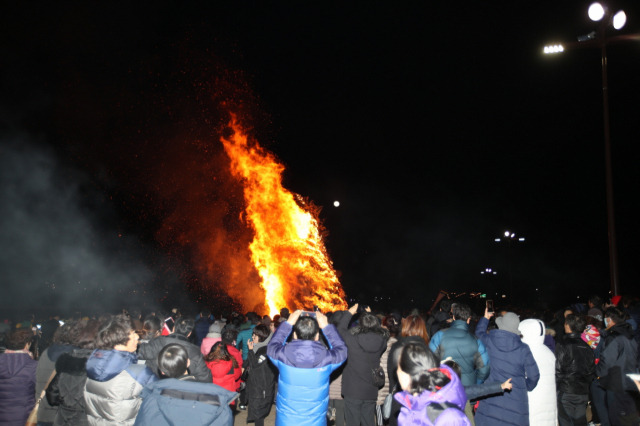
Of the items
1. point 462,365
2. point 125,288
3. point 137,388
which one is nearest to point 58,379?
point 137,388

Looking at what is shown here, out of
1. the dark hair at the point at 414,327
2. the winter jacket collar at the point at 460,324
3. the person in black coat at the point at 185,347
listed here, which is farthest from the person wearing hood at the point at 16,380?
the winter jacket collar at the point at 460,324

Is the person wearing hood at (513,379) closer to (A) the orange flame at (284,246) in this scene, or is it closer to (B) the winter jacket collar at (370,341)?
(B) the winter jacket collar at (370,341)

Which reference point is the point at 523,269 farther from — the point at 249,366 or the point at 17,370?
the point at 17,370

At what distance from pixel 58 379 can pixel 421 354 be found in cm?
370

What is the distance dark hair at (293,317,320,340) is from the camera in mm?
4398

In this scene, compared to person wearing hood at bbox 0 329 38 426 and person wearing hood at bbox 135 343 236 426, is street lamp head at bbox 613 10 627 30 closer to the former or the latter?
person wearing hood at bbox 135 343 236 426

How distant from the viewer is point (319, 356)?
425 cm

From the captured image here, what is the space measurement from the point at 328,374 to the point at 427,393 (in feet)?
6.18

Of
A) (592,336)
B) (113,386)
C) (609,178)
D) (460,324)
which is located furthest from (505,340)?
(609,178)

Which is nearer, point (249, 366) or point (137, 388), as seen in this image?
point (137, 388)

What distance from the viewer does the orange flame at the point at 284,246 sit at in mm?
22516

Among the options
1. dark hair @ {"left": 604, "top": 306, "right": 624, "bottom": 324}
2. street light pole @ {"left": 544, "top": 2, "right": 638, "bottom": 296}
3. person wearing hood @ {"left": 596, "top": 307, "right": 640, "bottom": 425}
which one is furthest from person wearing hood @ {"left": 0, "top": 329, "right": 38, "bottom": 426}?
street light pole @ {"left": 544, "top": 2, "right": 638, "bottom": 296}

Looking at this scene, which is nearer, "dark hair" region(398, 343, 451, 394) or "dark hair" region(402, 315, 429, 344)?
"dark hair" region(398, 343, 451, 394)

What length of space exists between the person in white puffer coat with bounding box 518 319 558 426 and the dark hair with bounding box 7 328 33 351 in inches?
240
